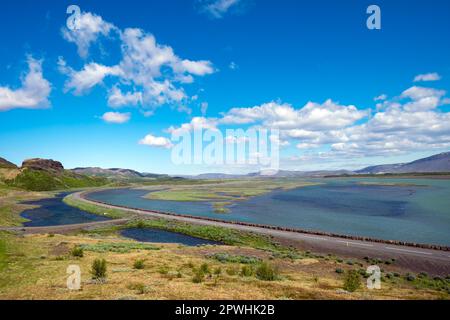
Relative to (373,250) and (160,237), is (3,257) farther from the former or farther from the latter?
(373,250)

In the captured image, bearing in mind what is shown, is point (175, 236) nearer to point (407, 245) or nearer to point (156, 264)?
point (156, 264)

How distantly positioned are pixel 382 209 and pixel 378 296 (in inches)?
3557

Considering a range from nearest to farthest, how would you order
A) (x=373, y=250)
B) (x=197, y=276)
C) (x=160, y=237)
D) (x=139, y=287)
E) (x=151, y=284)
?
(x=139, y=287) < (x=151, y=284) < (x=197, y=276) < (x=373, y=250) < (x=160, y=237)

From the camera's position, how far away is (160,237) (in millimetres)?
68125

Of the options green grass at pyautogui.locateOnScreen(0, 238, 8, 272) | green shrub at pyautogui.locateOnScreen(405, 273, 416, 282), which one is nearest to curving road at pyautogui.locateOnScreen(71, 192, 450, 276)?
green shrub at pyautogui.locateOnScreen(405, 273, 416, 282)

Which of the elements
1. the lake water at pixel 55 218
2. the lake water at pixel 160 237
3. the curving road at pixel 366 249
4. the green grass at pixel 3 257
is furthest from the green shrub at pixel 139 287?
the lake water at pixel 55 218

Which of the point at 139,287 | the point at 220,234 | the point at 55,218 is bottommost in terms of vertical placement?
the point at 55,218

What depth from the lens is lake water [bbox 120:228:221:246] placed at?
62.6 meters

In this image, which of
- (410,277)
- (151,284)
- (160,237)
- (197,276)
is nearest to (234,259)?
(197,276)

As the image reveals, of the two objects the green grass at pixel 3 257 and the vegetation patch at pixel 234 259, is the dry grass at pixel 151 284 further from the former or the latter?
the vegetation patch at pixel 234 259

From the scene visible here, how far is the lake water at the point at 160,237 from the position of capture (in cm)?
6255
